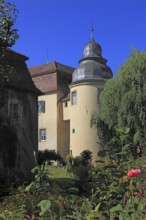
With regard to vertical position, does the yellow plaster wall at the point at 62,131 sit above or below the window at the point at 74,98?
below

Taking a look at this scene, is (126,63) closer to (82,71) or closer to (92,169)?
(82,71)

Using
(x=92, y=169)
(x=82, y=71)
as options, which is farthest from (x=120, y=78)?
(x=92, y=169)

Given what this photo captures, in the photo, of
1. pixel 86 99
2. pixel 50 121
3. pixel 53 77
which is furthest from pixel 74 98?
pixel 53 77

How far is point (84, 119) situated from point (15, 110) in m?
15.9

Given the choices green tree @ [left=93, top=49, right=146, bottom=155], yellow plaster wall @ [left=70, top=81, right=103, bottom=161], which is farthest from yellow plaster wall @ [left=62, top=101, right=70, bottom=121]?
green tree @ [left=93, top=49, right=146, bottom=155]

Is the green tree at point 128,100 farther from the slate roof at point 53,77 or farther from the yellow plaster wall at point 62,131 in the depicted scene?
the slate roof at point 53,77

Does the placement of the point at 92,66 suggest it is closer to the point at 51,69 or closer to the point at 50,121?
the point at 51,69

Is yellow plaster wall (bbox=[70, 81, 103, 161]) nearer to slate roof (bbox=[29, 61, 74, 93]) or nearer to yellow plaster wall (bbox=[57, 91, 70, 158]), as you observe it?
yellow plaster wall (bbox=[57, 91, 70, 158])

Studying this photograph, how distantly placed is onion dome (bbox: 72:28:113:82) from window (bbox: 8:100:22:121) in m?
17.0

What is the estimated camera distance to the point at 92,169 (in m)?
5.57

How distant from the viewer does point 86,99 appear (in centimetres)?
3872

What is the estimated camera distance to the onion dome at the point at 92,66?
131ft

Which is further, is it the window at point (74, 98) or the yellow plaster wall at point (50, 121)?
the yellow plaster wall at point (50, 121)

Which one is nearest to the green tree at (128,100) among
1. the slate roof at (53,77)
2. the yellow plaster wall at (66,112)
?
the yellow plaster wall at (66,112)
